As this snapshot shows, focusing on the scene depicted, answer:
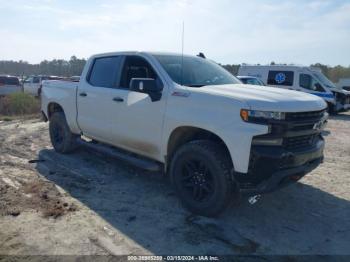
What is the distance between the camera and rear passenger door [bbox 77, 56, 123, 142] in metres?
6.16

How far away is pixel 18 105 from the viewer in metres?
17.8

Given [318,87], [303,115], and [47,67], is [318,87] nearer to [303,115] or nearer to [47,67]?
[303,115]

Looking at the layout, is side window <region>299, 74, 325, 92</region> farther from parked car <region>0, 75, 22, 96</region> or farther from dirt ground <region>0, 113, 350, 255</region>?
parked car <region>0, 75, 22, 96</region>

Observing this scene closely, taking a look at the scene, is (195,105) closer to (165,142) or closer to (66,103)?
(165,142)

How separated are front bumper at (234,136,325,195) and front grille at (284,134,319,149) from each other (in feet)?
0.26

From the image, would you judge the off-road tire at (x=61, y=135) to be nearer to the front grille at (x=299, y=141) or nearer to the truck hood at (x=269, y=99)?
the truck hood at (x=269, y=99)

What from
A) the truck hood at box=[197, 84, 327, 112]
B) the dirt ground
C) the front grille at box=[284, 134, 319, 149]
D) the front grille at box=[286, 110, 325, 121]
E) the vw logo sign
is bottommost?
the dirt ground

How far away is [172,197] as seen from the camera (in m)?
5.46

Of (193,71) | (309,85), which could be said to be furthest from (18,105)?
(193,71)

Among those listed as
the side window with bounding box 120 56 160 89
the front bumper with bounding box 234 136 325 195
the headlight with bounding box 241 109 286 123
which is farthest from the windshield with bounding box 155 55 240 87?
the front bumper with bounding box 234 136 325 195

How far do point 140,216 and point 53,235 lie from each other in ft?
3.45

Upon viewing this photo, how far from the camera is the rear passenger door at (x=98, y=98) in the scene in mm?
6156

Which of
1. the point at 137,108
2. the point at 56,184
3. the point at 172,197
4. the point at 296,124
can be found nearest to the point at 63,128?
the point at 56,184

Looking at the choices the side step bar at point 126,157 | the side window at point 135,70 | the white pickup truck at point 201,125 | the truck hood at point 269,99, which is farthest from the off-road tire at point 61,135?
the truck hood at point 269,99
